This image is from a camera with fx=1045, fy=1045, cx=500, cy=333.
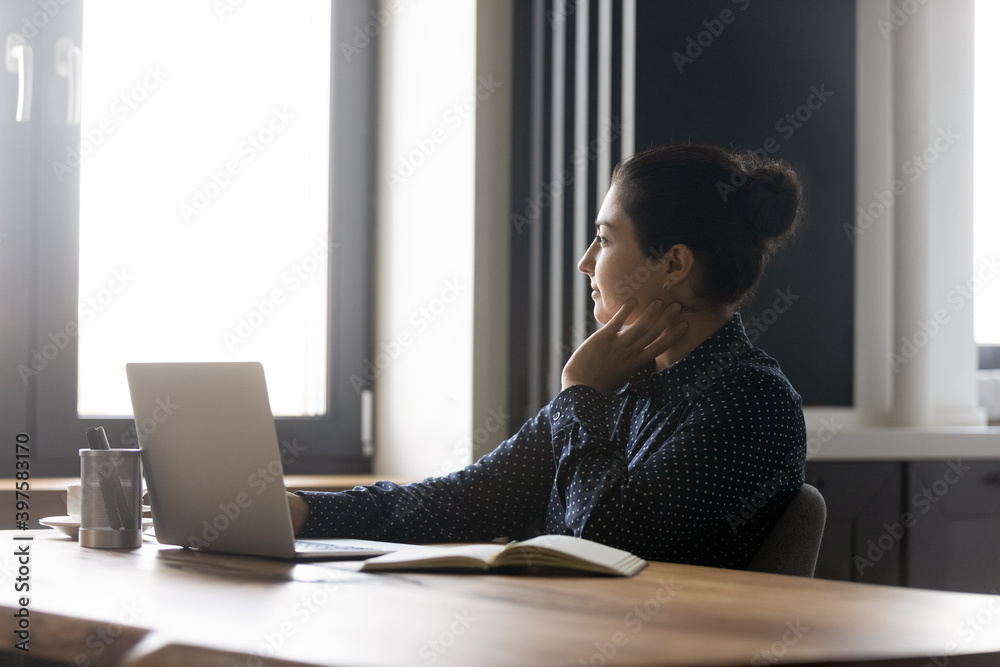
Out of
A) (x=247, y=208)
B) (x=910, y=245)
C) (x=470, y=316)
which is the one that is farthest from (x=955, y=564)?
(x=247, y=208)

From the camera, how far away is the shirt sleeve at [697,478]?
130cm

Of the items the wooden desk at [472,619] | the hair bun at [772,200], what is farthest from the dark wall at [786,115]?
the wooden desk at [472,619]

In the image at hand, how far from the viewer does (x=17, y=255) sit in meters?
2.34

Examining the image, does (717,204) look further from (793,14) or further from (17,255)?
(17,255)

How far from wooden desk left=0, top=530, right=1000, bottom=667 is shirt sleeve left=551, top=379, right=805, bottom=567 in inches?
5.7

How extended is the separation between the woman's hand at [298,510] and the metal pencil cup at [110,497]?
207mm

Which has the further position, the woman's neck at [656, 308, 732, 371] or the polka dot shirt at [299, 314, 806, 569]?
the woman's neck at [656, 308, 732, 371]

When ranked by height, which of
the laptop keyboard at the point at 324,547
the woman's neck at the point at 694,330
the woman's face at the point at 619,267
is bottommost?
the laptop keyboard at the point at 324,547

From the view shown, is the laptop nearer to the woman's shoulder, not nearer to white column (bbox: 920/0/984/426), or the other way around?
the woman's shoulder

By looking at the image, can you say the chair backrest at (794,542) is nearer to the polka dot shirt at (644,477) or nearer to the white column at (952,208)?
the polka dot shirt at (644,477)

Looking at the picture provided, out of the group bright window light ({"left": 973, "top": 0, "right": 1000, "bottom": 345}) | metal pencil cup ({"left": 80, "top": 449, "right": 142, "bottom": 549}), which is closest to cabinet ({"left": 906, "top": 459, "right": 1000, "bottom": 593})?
bright window light ({"left": 973, "top": 0, "right": 1000, "bottom": 345})

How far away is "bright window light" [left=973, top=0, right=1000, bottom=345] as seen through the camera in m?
3.16

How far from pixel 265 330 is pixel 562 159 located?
0.88m

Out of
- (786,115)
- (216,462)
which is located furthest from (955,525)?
(216,462)
